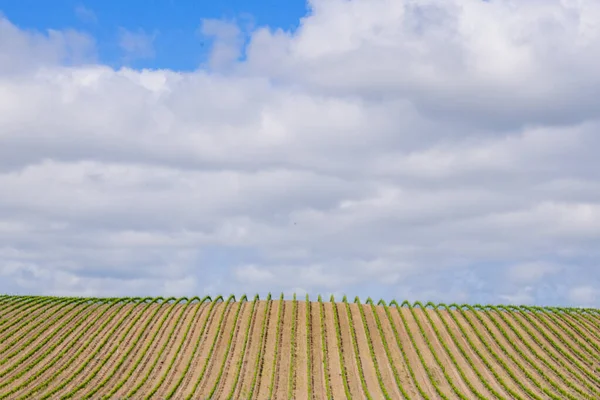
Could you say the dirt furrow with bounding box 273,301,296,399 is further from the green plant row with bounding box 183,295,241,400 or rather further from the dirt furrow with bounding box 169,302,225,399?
the dirt furrow with bounding box 169,302,225,399

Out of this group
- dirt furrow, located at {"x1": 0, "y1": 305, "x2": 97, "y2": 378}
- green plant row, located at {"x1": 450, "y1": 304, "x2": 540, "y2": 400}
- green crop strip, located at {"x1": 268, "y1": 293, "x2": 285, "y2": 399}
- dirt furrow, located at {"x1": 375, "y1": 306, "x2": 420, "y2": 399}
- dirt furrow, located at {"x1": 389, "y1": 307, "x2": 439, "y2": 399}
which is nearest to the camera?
green crop strip, located at {"x1": 268, "y1": 293, "x2": 285, "y2": 399}

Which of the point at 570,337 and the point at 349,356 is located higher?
the point at 570,337

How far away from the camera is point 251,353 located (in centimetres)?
6906

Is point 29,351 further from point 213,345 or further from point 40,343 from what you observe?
point 213,345

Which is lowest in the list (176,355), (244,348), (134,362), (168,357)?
(134,362)

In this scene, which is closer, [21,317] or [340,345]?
[340,345]

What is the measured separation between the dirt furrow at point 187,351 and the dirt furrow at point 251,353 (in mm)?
5088

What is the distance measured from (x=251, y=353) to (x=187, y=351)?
6.00 meters

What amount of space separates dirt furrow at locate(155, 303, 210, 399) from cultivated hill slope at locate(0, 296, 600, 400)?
166 millimetres

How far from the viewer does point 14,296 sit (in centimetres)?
8812

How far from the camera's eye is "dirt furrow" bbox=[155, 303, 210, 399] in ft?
204

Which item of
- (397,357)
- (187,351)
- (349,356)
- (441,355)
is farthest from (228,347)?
(441,355)

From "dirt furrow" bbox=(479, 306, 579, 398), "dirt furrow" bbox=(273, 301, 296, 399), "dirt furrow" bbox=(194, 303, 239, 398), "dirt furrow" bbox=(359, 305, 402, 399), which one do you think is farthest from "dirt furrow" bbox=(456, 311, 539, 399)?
"dirt furrow" bbox=(194, 303, 239, 398)

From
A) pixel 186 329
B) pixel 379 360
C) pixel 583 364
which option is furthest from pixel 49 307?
pixel 583 364
